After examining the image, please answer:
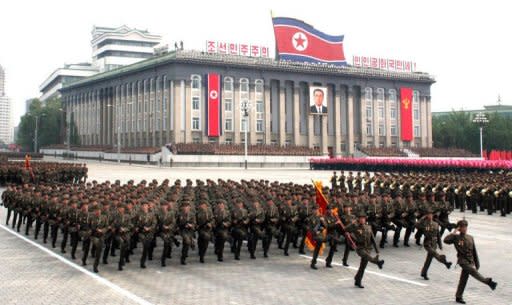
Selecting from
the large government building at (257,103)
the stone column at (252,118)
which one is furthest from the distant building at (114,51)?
the stone column at (252,118)

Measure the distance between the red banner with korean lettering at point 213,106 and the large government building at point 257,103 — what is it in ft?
1.64

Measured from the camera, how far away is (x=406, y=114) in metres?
91.9

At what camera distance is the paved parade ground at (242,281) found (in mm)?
10812

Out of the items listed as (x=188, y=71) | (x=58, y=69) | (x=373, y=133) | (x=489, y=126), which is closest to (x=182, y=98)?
(x=188, y=71)

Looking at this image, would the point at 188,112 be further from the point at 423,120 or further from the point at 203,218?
the point at 203,218

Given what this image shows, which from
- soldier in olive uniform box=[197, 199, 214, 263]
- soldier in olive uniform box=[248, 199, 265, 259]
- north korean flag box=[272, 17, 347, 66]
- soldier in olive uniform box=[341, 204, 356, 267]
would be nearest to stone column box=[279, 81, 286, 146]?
north korean flag box=[272, 17, 347, 66]

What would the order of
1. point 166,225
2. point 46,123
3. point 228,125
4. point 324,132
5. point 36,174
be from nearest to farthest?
point 166,225 → point 36,174 → point 228,125 → point 324,132 → point 46,123

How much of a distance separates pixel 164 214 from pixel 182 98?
61.9 metres

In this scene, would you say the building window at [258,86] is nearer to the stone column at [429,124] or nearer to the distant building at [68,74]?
the stone column at [429,124]

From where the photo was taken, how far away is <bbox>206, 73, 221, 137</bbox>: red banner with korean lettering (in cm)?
7538

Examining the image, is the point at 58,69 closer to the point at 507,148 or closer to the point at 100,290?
the point at 507,148

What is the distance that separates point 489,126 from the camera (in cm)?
10112

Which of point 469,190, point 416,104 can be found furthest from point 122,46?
point 469,190

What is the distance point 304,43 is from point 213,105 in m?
16.8
